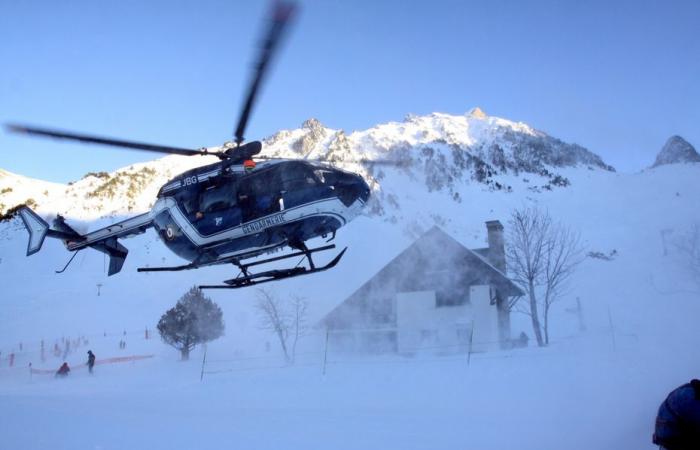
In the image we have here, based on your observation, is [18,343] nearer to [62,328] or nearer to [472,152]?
[62,328]

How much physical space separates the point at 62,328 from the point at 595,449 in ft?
122

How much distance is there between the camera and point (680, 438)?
15.0 ft

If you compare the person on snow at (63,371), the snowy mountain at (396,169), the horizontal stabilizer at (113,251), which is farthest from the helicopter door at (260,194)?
the snowy mountain at (396,169)

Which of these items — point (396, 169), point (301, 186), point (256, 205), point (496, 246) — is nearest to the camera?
point (301, 186)

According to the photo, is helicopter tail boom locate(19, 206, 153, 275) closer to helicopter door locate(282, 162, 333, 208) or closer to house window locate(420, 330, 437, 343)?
helicopter door locate(282, 162, 333, 208)

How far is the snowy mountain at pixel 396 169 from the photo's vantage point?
182ft

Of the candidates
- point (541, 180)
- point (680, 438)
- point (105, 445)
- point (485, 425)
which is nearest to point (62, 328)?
point (105, 445)

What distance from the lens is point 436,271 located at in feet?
82.2

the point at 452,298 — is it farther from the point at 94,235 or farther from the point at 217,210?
the point at 94,235

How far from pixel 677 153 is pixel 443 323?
3224 inches

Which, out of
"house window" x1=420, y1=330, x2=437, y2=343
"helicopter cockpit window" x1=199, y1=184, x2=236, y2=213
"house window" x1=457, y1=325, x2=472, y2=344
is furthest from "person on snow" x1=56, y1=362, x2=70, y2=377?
"helicopter cockpit window" x1=199, y1=184, x2=236, y2=213

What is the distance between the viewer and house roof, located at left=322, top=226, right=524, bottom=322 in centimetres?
2422

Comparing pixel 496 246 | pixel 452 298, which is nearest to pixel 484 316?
pixel 452 298

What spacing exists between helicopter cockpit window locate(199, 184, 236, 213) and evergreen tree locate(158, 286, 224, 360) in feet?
59.7
